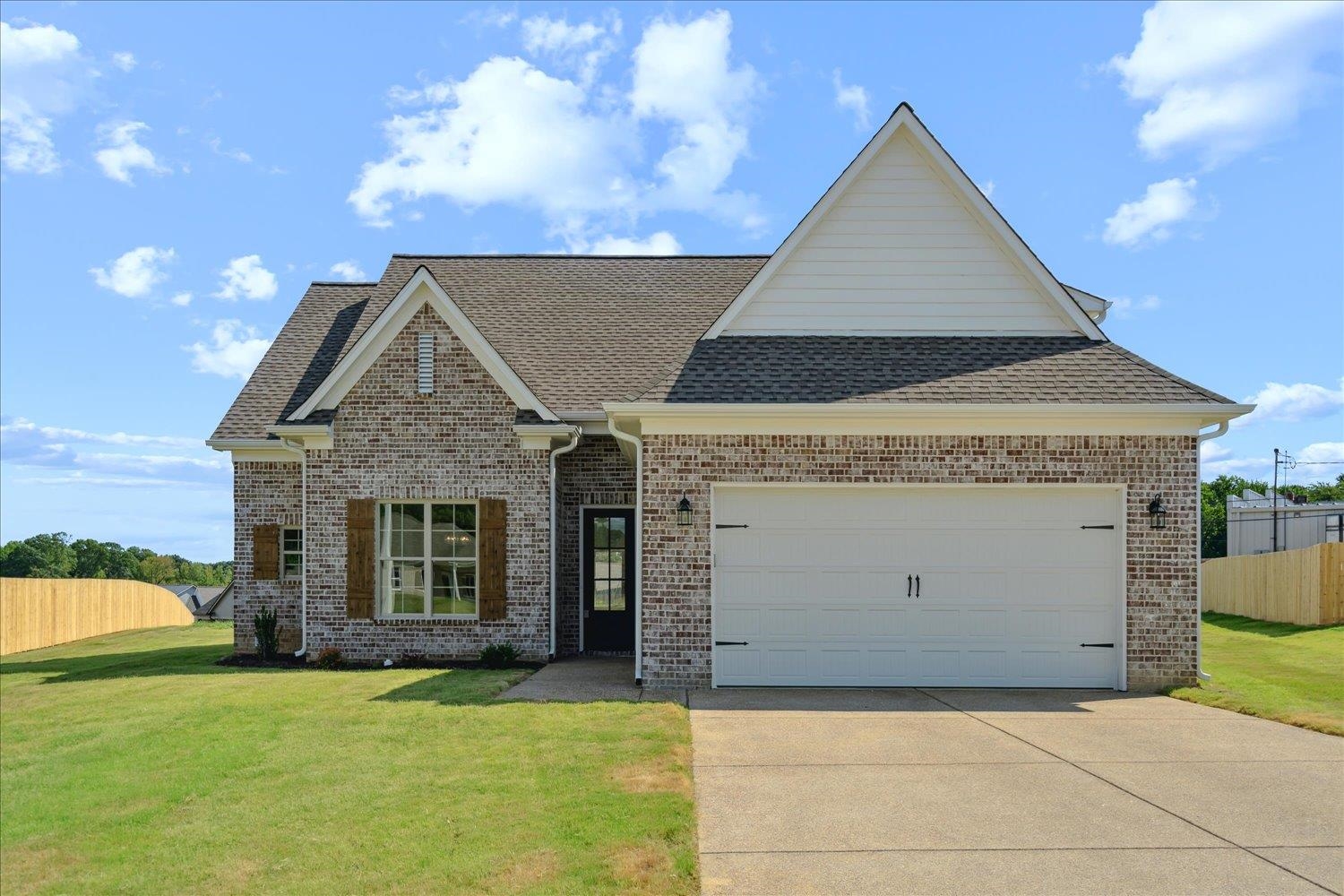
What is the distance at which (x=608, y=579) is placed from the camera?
15.8 meters

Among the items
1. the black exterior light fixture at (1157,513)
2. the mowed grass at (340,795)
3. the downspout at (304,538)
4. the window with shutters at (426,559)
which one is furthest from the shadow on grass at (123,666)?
the black exterior light fixture at (1157,513)

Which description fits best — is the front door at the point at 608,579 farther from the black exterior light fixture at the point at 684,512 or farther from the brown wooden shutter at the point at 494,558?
the black exterior light fixture at the point at 684,512

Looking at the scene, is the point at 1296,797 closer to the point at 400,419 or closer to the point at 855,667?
the point at 855,667

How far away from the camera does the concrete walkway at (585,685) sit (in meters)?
10.9

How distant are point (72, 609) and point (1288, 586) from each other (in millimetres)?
25288

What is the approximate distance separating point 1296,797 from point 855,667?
5.23 meters

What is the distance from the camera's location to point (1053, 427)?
11.8m

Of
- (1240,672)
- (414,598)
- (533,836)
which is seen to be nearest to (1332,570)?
(1240,672)

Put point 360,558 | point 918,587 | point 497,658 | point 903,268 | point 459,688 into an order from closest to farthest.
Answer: point 459,688 < point 918,587 < point 903,268 < point 497,658 < point 360,558

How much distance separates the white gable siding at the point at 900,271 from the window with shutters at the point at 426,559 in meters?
5.07

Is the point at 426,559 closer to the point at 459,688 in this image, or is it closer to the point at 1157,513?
the point at 459,688

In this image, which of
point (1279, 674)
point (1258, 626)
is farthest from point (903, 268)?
point (1258, 626)

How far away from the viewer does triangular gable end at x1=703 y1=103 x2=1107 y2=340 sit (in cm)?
1282

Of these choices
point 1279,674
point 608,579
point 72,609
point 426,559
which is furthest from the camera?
point 608,579
